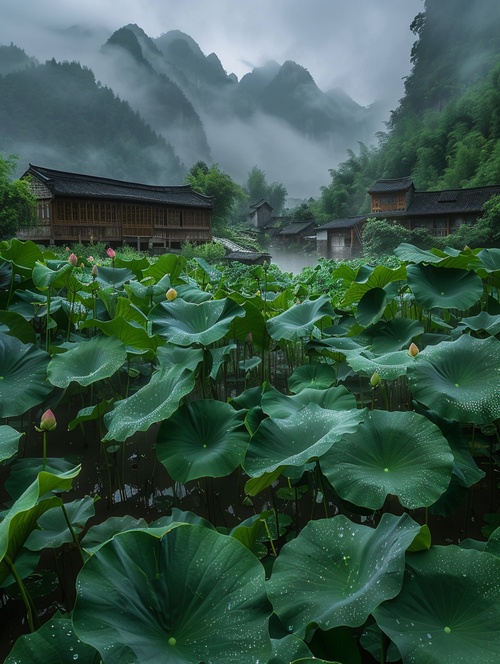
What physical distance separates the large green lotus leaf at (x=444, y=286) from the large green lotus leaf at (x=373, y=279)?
0.08 meters

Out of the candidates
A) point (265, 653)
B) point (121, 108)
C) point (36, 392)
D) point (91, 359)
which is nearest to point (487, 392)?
point (265, 653)

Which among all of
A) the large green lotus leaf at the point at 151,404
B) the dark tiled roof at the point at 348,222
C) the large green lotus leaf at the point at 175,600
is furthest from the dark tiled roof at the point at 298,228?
the large green lotus leaf at the point at 175,600

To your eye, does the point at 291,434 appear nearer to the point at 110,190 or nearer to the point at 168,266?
the point at 168,266

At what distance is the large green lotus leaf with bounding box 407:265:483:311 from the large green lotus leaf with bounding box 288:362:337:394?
38 cm

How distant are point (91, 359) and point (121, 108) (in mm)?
34977

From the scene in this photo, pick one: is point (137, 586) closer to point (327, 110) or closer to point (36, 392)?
point (36, 392)

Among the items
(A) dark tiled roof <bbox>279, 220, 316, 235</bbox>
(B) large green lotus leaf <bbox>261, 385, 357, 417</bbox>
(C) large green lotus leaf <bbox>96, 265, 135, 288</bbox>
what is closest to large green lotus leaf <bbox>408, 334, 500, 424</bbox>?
(B) large green lotus leaf <bbox>261, 385, 357, 417</bbox>

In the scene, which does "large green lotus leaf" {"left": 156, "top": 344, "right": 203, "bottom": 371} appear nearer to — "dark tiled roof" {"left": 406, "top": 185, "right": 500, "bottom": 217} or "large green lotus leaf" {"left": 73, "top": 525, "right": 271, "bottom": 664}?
"large green lotus leaf" {"left": 73, "top": 525, "right": 271, "bottom": 664}

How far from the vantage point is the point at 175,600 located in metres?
0.45

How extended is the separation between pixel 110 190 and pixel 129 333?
13.8 meters

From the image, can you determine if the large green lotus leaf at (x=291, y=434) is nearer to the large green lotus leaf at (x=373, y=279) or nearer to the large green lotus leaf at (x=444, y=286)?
the large green lotus leaf at (x=444, y=286)

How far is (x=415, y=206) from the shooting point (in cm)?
1491

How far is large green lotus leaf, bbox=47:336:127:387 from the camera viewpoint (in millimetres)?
975

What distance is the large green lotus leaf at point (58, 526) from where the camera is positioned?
2.44ft
